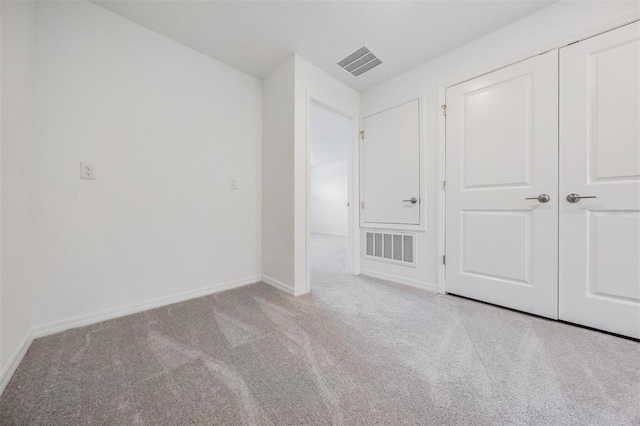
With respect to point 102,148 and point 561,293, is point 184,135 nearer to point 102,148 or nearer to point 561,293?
point 102,148

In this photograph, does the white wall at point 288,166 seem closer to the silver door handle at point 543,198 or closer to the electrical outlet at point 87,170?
the electrical outlet at point 87,170

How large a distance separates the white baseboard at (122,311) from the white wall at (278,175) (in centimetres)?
50

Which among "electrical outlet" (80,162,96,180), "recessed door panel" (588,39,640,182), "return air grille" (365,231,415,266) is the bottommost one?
"return air grille" (365,231,415,266)

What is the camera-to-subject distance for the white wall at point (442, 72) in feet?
5.33

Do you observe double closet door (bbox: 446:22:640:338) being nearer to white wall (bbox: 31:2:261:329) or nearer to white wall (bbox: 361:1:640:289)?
white wall (bbox: 361:1:640:289)

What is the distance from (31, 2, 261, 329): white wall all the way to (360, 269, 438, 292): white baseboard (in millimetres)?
1498

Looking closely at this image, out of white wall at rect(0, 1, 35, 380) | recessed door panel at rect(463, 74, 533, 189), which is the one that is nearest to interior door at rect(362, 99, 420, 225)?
recessed door panel at rect(463, 74, 533, 189)

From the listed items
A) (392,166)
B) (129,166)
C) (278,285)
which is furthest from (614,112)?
(129,166)

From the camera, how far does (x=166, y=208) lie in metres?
2.05

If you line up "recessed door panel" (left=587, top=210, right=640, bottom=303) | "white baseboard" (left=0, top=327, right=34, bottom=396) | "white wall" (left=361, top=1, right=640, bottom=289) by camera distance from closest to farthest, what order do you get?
"white baseboard" (left=0, top=327, right=34, bottom=396), "recessed door panel" (left=587, top=210, right=640, bottom=303), "white wall" (left=361, top=1, right=640, bottom=289)

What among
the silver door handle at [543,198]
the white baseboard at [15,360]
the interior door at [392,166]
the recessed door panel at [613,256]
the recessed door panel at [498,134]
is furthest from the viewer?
the interior door at [392,166]

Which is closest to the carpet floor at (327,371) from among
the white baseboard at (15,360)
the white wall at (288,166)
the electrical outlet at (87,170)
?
the white baseboard at (15,360)

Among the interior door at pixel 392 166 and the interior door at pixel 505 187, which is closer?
the interior door at pixel 505 187

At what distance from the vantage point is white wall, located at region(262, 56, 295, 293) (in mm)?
2348
